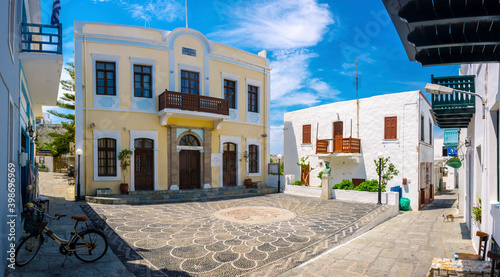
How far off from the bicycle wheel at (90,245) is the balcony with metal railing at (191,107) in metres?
9.49

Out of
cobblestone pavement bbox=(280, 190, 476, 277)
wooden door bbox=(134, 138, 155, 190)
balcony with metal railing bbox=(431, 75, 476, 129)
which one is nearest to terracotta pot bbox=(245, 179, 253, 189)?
wooden door bbox=(134, 138, 155, 190)

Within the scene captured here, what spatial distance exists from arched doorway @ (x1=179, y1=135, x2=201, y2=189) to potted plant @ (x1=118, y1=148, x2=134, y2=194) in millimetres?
2591

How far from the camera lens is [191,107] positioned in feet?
50.9

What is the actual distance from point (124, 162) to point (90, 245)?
944 cm

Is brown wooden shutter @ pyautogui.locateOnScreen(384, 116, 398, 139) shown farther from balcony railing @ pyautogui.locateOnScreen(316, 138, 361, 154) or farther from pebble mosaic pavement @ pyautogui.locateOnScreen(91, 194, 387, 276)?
pebble mosaic pavement @ pyautogui.locateOnScreen(91, 194, 387, 276)

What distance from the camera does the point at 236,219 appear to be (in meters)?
10.0

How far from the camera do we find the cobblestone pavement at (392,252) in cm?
587

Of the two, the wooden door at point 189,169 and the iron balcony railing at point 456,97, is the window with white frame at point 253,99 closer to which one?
the wooden door at point 189,169

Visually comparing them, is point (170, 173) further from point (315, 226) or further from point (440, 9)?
point (440, 9)

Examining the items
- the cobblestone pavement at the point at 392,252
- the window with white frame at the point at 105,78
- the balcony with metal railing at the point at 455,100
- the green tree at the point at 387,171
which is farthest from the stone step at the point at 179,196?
the balcony with metal railing at the point at 455,100

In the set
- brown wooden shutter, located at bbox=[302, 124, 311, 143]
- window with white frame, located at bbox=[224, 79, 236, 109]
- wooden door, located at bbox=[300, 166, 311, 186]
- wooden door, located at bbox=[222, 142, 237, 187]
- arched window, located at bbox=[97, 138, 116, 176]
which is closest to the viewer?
arched window, located at bbox=[97, 138, 116, 176]

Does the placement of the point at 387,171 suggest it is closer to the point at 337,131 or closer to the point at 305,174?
the point at 337,131

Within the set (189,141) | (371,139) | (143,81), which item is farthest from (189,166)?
(371,139)

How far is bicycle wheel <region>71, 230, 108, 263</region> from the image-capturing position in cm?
566
